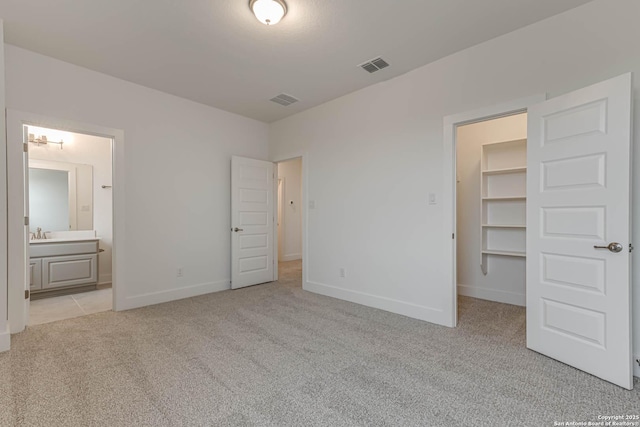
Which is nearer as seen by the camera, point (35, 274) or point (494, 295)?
point (494, 295)

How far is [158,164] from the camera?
382 cm

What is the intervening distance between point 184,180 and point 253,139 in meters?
1.39

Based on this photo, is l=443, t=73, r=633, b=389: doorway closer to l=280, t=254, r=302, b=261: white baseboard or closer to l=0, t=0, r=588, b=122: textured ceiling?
l=0, t=0, r=588, b=122: textured ceiling

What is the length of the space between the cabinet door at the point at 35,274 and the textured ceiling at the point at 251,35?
2752mm

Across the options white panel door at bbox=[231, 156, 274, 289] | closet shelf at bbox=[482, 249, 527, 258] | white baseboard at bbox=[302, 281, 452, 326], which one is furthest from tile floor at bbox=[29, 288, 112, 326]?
closet shelf at bbox=[482, 249, 527, 258]

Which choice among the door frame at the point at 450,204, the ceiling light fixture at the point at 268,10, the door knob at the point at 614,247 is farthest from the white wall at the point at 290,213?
the door knob at the point at 614,247

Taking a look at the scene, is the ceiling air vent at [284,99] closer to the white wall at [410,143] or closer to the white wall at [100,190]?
the white wall at [410,143]

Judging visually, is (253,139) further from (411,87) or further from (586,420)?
(586,420)

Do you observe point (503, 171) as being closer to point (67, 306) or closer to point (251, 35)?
point (251, 35)

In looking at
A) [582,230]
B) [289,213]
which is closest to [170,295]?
[289,213]

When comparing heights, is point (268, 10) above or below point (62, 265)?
above

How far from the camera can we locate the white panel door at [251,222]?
454 cm

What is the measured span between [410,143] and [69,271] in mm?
5051

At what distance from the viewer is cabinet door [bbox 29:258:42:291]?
156 inches
